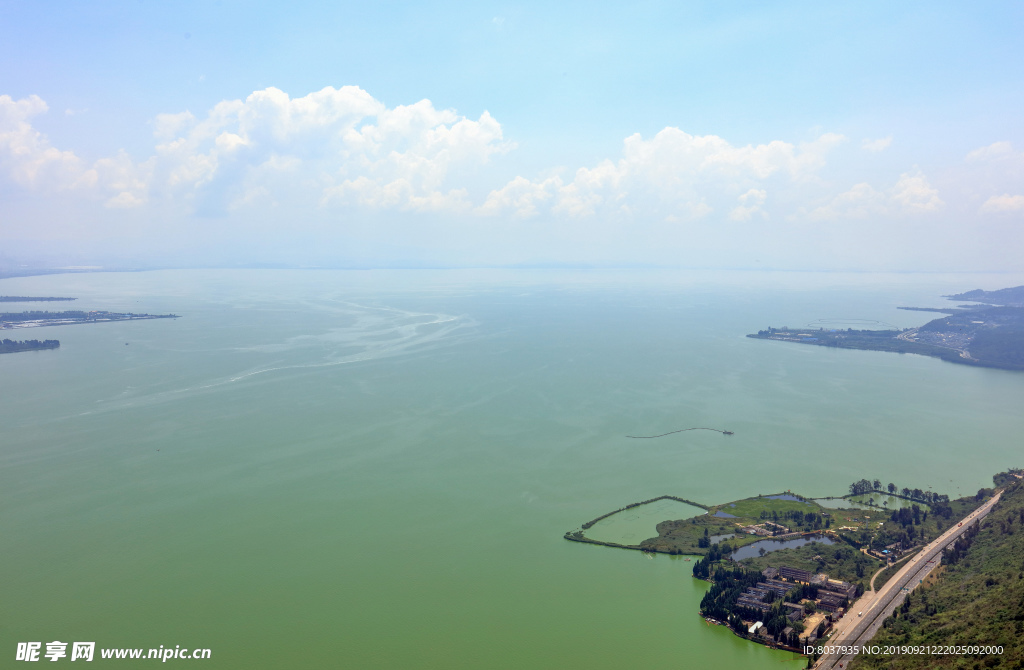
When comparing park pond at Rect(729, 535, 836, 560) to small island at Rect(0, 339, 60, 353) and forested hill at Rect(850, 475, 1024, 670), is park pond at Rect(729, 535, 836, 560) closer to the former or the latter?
forested hill at Rect(850, 475, 1024, 670)

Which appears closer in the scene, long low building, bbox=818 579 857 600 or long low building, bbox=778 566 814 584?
long low building, bbox=818 579 857 600

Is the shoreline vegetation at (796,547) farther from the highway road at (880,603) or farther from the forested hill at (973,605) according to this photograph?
the forested hill at (973,605)

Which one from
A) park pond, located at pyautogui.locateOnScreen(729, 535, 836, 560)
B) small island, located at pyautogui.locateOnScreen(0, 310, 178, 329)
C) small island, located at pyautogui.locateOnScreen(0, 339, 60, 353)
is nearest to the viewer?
park pond, located at pyautogui.locateOnScreen(729, 535, 836, 560)

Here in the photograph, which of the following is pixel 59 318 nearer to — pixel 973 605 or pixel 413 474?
pixel 413 474

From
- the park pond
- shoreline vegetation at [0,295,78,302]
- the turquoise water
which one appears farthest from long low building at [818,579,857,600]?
shoreline vegetation at [0,295,78,302]

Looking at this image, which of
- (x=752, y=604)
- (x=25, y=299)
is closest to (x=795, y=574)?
(x=752, y=604)

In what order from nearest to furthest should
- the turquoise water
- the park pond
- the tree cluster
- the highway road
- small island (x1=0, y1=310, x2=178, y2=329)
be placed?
1. the highway road
2. the park pond
3. the turquoise water
4. the tree cluster
5. small island (x1=0, y1=310, x2=178, y2=329)
